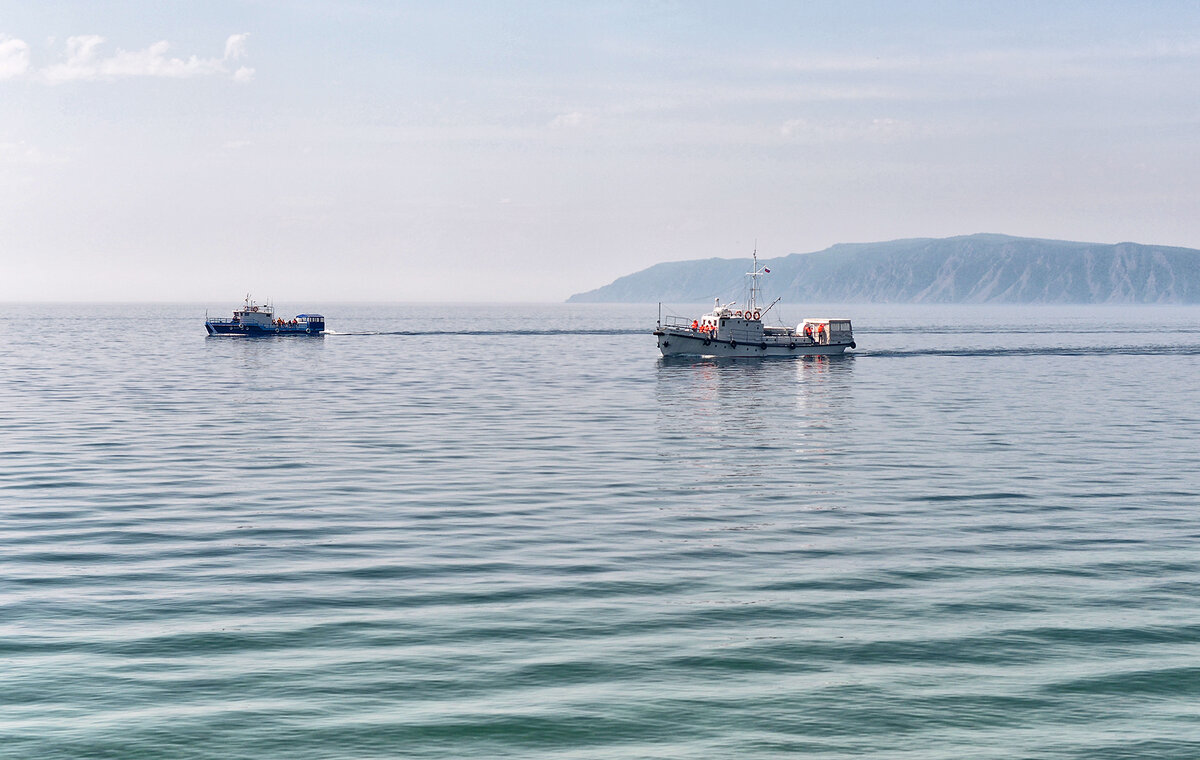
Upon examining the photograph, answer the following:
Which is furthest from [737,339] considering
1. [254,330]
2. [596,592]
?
[596,592]

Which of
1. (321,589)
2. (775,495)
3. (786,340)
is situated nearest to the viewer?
(321,589)

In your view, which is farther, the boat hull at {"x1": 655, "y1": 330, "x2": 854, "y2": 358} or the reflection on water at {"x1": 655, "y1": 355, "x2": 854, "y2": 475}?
the boat hull at {"x1": 655, "y1": 330, "x2": 854, "y2": 358}

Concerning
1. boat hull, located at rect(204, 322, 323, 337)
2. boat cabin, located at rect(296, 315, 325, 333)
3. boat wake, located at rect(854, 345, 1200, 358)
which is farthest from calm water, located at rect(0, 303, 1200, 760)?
boat cabin, located at rect(296, 315, 325, 333)

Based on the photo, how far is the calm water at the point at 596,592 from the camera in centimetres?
1530

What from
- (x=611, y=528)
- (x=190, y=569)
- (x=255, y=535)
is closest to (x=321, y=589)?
(x=190, y=569)

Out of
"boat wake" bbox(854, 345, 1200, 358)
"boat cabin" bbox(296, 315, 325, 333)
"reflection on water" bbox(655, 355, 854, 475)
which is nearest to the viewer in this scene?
"reflection on water" bbox(655, 355, 854, 475)

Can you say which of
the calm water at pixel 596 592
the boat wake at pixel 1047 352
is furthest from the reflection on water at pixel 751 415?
the boat wake at pixel 1047 352

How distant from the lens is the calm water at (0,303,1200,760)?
15305mm

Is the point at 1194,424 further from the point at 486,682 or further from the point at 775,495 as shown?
the point at 486,682

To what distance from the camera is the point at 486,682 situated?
16922 millimetres

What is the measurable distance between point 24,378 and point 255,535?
254 ft

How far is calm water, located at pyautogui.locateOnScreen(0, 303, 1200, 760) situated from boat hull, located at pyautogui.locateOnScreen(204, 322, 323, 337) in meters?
134

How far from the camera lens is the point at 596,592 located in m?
22.6

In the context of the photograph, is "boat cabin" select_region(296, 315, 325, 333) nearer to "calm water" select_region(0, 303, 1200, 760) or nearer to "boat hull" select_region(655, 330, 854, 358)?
"boat hull" select_region(655, 330, 854, 358)
